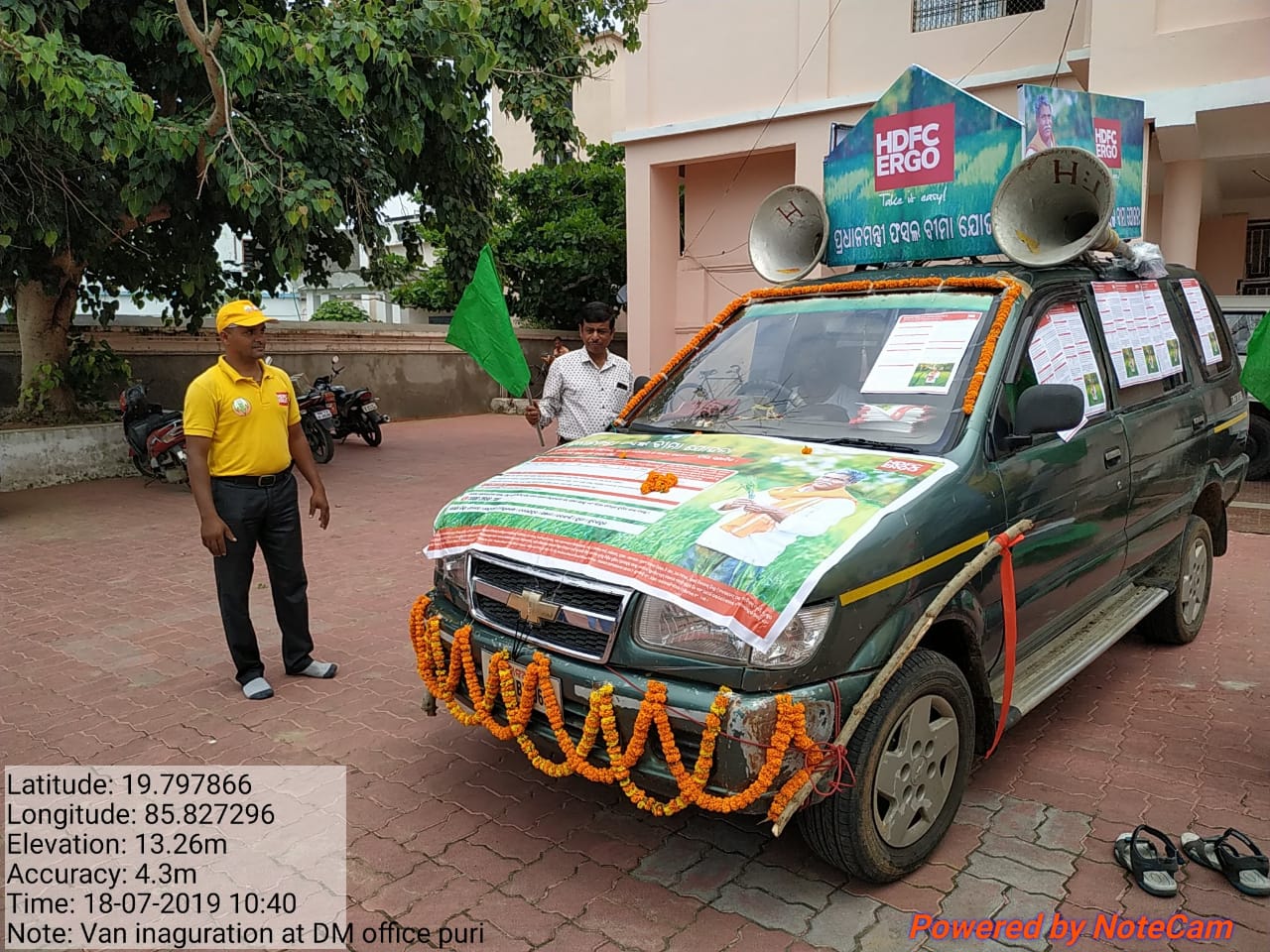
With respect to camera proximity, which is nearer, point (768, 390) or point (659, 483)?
point (659, 483)

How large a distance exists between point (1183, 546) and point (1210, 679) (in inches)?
26.2

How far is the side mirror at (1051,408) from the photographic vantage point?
3.08 m

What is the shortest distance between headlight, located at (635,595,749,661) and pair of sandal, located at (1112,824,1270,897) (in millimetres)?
1475

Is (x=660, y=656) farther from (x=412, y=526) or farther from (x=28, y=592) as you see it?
(x=412, y=526)

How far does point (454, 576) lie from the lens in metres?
3.24

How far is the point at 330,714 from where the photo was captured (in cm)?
418

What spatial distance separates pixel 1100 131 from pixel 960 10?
282 inches

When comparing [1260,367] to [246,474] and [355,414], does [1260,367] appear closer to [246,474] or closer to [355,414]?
[246,474]

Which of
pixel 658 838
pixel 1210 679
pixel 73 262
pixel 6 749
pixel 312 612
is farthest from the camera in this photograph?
pixel 73 262

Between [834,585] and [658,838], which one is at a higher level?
[834,585]

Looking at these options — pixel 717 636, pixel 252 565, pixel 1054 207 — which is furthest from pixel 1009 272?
pixel 252 565

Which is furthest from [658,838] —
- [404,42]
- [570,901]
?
[404,42]

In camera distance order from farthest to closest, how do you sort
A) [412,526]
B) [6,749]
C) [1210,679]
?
1. [412,526]
2. [1210,679]
3. [6,749]

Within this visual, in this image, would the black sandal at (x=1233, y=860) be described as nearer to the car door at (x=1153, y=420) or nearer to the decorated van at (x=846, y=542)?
the decorated van at (x=846, y=542)
